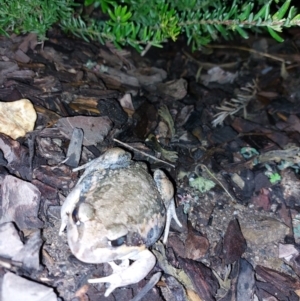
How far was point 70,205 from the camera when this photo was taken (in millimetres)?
2646

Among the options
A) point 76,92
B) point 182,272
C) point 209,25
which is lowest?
point 182,272

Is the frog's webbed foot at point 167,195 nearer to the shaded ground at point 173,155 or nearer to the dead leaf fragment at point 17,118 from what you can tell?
the shaded ground at point 173,155

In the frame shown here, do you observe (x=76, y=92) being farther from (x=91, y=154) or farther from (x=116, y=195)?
(x=116, y=195)

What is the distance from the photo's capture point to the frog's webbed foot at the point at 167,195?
296 cm

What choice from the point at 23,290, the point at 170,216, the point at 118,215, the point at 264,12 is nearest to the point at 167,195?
the point at 170,216

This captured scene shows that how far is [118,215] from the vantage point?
8.27ft

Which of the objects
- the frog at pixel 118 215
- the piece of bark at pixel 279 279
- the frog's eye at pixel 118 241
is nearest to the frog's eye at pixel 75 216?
the frog at pixel 118 215

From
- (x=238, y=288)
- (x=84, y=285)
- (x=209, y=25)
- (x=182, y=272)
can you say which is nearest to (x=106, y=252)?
(x=84, y=285)

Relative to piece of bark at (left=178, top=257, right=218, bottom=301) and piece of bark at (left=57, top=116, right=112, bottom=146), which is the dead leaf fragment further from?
piece of bark at (left=178, top=257, right=218, bottom=301)

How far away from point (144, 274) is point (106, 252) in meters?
0.34

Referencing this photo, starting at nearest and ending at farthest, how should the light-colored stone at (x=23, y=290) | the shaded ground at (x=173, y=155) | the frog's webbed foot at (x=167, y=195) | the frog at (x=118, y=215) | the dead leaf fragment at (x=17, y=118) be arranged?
the light-colored stone at (x=23, y=290) < the frog at (x=118, y=215) < the shaded ground at (x=173, y=155) < the frog's webbed foot at (x=167, y=195) < the dead leaf fragment at (x=17, y=118)

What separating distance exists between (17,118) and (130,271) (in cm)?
143

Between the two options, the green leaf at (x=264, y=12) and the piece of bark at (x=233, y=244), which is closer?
the green leaf at (x=264, y=12)

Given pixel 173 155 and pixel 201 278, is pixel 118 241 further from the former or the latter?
pixel 173 155
